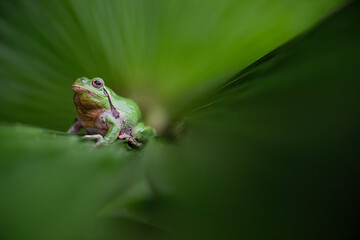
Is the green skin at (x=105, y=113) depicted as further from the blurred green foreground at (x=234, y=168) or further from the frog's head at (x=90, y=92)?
the blurred green foreground at (x=234, y=168)

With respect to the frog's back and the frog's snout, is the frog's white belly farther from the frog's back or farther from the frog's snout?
the frog's snout

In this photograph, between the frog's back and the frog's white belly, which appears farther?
the frog's white belly

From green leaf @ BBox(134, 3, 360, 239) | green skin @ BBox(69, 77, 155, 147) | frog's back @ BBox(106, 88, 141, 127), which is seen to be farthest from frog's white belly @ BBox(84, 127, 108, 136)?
green leaf @ BBox(134, 3, 360, 239)

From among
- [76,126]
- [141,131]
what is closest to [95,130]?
[76,126]

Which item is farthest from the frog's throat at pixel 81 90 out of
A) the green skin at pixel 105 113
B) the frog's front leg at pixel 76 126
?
the frog's front leg at pixel 76 126

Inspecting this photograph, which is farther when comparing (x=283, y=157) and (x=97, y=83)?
(x=97, y=83)

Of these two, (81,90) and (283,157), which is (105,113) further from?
(283,157)
